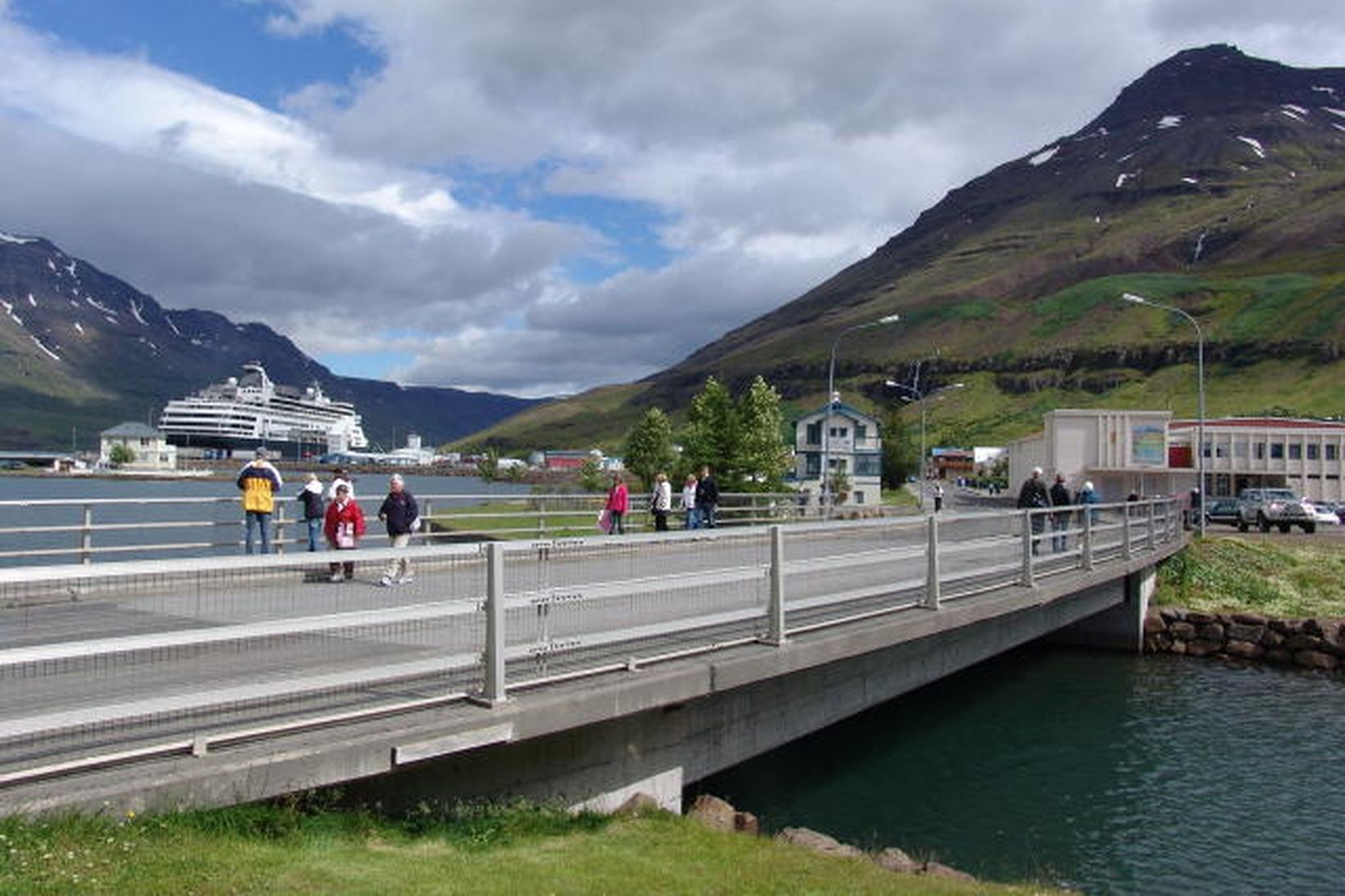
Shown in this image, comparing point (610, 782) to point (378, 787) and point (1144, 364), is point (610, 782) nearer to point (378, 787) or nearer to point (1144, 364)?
point (378, 787)

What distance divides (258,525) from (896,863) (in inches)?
437

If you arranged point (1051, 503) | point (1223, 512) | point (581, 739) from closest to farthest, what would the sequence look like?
point (581, 739)
point (1051, 503)
point (1223, 512)

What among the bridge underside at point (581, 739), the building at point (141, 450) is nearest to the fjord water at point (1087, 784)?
the bridge underside at point (581, 739)

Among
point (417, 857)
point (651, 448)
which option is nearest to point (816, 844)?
point (417, 857)

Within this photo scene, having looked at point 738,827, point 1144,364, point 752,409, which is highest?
point 1144,364

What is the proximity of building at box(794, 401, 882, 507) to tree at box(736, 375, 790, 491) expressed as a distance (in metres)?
8.59

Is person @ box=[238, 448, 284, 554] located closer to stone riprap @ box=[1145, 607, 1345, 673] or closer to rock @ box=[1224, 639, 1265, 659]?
stone riprap @ box=[1145, 607, 1345, 673]

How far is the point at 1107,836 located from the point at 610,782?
280 inches

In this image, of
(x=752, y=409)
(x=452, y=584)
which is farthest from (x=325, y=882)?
(x=752, y=409)

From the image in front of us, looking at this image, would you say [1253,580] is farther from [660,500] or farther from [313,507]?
[313,507]

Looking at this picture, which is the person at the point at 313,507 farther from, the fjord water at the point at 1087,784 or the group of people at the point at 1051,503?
the group of people at the point at 1051,503

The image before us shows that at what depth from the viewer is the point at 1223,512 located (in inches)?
2057

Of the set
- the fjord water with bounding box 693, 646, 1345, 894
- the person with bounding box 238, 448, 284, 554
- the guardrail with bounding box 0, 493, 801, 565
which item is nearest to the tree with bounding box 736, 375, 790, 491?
the guardrail with bounding box 0, 493, 801, 565

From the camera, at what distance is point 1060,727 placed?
18.4 meters
